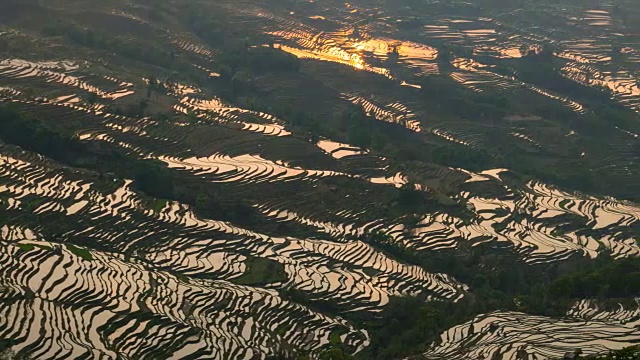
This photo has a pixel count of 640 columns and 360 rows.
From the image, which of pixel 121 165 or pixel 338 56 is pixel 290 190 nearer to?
pixel 121 165

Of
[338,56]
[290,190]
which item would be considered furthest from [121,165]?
[338,56]

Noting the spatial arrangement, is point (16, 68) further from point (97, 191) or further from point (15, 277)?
point (15, 277)

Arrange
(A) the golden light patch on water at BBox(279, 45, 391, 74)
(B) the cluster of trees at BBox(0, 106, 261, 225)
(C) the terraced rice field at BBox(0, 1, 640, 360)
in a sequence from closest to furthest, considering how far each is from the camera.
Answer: (C) the terraced rice field at BBox(0, 1, 640, 360) < (B) the cluster of trees at BBox(0, 106, 261, 225) < (A) the golden light patch on water at BBox(279, 45, 391, 74)

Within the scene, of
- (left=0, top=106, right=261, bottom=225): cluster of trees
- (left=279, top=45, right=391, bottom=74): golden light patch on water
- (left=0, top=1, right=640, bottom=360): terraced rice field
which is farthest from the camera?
(left=279, top=45, right=391, bottom=74): golden light patch on water

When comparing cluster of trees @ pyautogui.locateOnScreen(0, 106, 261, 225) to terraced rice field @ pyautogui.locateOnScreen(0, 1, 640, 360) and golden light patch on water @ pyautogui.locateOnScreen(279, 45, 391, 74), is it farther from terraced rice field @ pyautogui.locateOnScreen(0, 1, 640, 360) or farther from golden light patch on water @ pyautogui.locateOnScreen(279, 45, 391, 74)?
golden light patch on water @ pyautogui.locateOnScreen(279, 45, 391, 74)

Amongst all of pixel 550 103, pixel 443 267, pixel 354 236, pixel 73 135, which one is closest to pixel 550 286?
pixel 443 267

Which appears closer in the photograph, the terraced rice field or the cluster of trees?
the terraced rice field

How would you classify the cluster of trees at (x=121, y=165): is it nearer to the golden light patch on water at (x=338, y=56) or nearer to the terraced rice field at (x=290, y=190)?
the terraced rice field at (x=290, y=190)

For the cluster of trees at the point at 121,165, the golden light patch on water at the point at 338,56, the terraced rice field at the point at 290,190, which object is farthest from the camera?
the golden light patch on water at the point at 338,56

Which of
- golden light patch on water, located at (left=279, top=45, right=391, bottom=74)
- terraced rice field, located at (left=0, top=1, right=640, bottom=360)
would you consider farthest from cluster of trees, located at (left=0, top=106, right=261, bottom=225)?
golden light patch on water, located at (left=279, top=45, right=391, bottom=74)

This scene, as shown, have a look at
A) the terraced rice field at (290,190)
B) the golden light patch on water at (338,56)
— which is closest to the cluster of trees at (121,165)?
the terraced rice field at (290,190)
